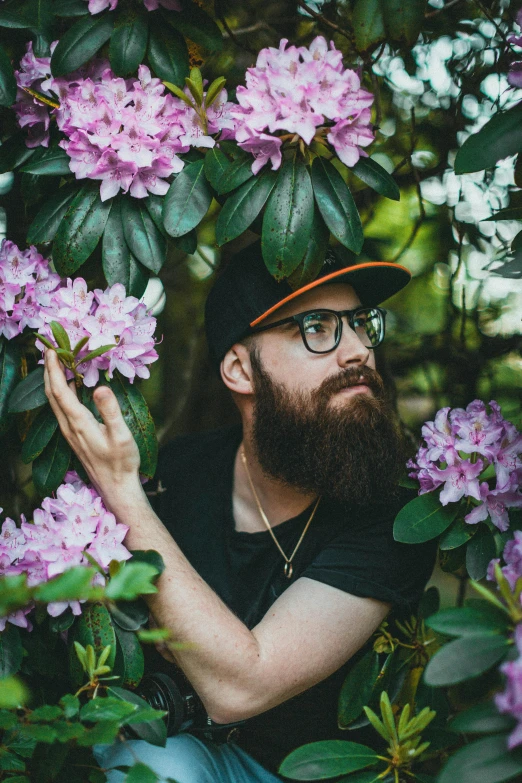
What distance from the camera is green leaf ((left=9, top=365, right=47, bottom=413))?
160 cm

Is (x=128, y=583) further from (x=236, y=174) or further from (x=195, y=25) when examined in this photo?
(x=195, y=25)

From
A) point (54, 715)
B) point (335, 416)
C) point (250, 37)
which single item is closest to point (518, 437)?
point (335, 416)

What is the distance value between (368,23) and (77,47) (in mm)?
683

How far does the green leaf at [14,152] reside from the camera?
5.72 feet

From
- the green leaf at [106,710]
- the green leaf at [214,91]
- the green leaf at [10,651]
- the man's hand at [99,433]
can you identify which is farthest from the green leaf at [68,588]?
the green leaf at [214,91]

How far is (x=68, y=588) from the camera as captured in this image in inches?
26.6

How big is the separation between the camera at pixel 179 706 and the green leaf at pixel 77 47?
4.94 ft

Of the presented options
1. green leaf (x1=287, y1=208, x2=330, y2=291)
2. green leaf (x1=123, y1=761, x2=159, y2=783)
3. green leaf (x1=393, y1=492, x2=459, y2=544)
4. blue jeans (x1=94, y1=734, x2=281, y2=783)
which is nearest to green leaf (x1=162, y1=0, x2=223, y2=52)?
green leaf (x1=287, y1=208, x2=330, y2=291)

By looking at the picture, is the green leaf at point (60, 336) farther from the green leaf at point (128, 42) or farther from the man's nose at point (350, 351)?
the man's nose at point (350, 351)

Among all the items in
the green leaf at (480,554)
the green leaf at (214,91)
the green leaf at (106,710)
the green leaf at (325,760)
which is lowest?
the green leaf at (325,760)

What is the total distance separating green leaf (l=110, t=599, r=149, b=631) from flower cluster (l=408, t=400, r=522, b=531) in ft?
2.39

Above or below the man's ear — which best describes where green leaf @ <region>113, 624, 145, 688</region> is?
below

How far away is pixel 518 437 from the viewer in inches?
60.4

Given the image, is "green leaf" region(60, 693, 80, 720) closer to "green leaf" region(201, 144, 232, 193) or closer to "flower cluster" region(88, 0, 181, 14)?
"green leaf" region(201, 144, 232, 193)
